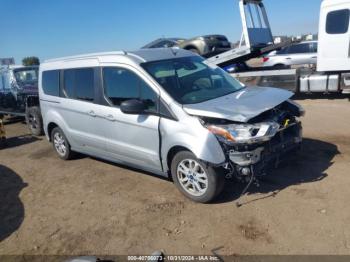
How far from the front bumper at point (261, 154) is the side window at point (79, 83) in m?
2.67

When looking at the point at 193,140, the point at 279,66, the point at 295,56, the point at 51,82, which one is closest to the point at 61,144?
A: the point at 51,82

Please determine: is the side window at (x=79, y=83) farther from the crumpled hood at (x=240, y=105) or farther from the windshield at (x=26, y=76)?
the windshield at (x=26, y=76)

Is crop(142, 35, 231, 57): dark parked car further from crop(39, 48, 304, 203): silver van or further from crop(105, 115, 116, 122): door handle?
crop(105, 115, 116, 122): door handle

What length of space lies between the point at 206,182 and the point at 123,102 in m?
1.59

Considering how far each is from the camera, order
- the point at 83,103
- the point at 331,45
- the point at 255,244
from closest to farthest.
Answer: the point at 255,244 < the point at 83,103 < the point at 331,45

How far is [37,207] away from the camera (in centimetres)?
503

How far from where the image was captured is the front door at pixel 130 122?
485 cm

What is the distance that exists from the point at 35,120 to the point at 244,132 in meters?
7.41

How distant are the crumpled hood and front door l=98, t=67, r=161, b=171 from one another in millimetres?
606

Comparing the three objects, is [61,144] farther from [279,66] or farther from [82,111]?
[279,66]

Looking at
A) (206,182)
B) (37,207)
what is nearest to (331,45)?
(206,182)

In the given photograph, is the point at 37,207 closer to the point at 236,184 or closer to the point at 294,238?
the point at 236,184

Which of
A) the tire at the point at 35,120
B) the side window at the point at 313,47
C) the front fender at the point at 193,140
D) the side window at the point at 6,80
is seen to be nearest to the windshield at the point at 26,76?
the side window at the point at 6,80

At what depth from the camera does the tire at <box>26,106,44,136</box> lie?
983 centimetres
